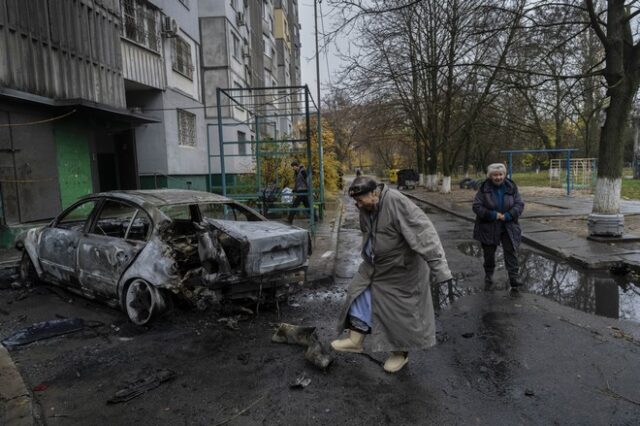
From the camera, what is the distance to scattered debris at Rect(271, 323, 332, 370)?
3.60 m

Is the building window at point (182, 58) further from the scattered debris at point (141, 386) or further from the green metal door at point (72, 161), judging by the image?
the scattered debris at point (141, 386)

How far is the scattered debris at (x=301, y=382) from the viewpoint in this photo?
3.25 m

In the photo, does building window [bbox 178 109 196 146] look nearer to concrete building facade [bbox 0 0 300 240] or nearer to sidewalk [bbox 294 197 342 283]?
concrete building facade [bbox 0 0 300 240]

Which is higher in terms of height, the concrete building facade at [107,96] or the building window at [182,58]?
the building window at [182,58]

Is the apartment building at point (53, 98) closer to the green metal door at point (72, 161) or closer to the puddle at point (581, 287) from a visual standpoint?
the green metal door at point (72, 161)

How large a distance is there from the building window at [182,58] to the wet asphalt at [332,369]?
39.9 ft

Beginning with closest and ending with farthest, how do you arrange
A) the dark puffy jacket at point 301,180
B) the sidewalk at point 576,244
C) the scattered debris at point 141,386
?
the scattered debris at point 141,386, the sidewalk at point 576,244, the dark puffy jacket at point 301,180

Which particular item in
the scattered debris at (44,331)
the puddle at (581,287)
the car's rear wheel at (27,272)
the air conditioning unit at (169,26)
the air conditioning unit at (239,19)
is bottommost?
the puddle at (581,287)

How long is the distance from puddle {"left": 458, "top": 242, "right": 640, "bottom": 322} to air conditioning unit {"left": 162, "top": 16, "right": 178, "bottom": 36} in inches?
498

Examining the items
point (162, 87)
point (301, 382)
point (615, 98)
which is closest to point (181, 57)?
point (162, 87)

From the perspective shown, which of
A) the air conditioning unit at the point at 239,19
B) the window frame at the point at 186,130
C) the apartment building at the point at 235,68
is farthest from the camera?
the air conditioning unit at the point at 239,19

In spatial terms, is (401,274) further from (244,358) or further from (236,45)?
(236,45)

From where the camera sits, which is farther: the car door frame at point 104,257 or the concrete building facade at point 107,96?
the concrete building facade at point 107,96

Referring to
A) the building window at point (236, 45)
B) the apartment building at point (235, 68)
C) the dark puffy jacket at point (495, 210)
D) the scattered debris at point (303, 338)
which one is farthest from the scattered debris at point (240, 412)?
the building window at point (236, 45)
